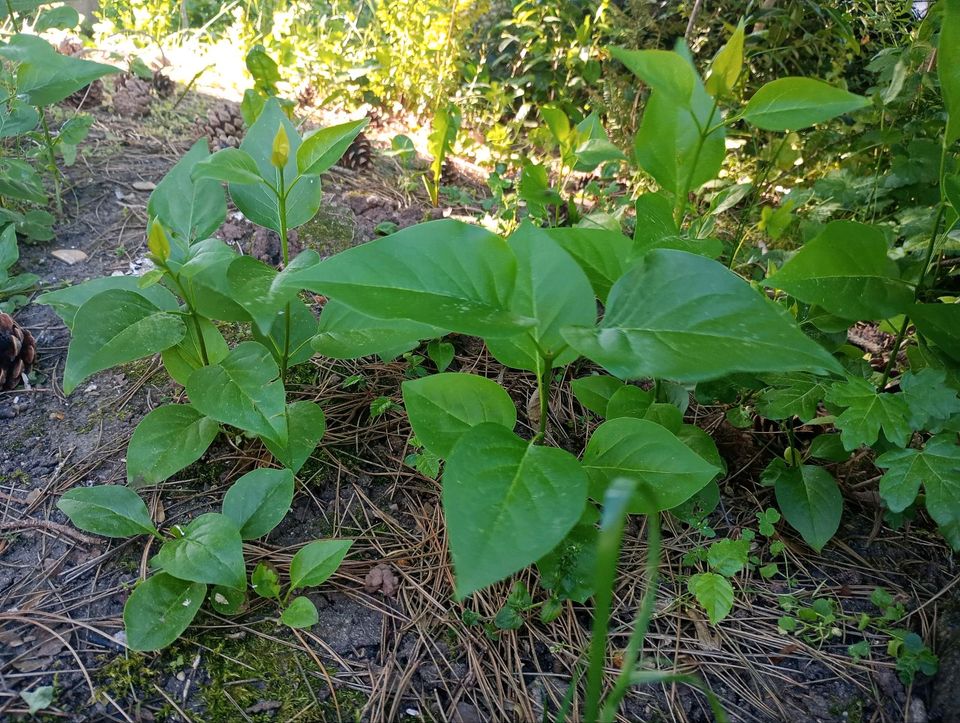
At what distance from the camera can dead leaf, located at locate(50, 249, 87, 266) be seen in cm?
190

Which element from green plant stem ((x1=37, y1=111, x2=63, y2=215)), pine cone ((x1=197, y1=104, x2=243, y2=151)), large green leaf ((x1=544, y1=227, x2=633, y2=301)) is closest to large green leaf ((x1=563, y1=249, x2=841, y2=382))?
large green leaf ((x1=544, y1=227, x2=633, y2=301))

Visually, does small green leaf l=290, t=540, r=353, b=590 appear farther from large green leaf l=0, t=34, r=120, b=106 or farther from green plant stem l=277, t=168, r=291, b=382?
large green leaf l=0, t=34, r=120, b=106

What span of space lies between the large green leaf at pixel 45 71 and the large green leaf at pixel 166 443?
3.51ft

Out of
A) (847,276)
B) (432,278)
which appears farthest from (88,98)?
(847,276)

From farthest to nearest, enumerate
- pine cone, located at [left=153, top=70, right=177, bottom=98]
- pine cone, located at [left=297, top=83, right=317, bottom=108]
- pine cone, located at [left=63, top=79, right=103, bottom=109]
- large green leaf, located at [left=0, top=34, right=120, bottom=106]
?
1. pine cone, located at [left=297, top=83, right=317, bottom=108]
2. pine cone, located at [left=153, top=70, right=177, bottom=98]
3. pine cone, located at [left=63, top=79, right=103, bottom=109]
4. large green leaf, located at [left=0, top=34, right=120, bottom=106]

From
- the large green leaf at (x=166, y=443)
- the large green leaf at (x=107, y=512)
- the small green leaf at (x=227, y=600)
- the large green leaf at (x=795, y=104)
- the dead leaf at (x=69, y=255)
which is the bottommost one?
the small green leaf at (x=227, y=600)

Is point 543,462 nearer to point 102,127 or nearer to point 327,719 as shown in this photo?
point 327,719

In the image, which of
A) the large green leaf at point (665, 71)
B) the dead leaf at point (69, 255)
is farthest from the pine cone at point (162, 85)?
the large green leaf at point (665, 71)

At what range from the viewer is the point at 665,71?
4.03 ft

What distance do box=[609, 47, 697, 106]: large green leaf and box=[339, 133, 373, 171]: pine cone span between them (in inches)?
64.0

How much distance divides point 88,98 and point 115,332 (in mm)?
2026

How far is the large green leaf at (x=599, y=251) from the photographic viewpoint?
132cm

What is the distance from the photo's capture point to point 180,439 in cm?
131

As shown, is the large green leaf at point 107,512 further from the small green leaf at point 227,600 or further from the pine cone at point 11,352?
the pine cone at point 11,352
